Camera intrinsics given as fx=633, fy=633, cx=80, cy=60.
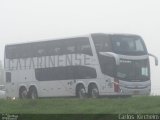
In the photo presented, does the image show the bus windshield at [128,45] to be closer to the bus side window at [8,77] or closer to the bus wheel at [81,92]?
the bus wheel at [81,92]

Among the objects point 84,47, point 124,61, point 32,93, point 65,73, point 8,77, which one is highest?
point 84,47

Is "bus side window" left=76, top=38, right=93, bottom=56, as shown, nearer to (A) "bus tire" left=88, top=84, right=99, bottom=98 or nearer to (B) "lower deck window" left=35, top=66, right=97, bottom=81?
(B) "lower deck window" left=35, top=66, right=97, bottom=81

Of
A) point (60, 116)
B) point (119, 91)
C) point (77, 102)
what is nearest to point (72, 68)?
point (119, 91)

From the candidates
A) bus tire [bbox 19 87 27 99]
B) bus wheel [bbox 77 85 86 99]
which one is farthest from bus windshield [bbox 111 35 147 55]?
bus tire [bbox 19 87 27 99]

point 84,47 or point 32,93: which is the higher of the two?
point 84,47

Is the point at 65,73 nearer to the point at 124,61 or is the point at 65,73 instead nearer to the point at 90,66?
the point at 90,66

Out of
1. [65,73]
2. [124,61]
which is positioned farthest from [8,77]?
[124,61]

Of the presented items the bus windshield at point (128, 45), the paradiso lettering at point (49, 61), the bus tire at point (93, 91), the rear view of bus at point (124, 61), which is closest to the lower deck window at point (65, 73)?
the paradiso lettering at point (49, 61)

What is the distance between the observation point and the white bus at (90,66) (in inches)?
1300

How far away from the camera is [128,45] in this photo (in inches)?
1321

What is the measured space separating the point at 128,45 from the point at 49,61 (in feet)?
16.4

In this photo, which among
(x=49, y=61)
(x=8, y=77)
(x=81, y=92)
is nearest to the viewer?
(x=81, y=92)

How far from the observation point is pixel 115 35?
33281mm

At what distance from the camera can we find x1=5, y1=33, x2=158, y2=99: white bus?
33.0 m
